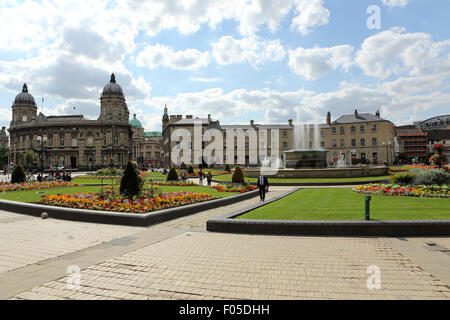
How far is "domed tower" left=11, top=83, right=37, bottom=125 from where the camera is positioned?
106575 millimetres

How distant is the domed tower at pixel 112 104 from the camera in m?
94.6

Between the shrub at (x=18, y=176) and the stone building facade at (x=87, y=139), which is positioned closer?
the shrub at (x=18, y=176)

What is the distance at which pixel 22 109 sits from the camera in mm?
107062

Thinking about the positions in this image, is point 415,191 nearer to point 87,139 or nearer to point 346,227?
point 346,227

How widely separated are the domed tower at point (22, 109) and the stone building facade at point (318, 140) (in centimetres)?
5948

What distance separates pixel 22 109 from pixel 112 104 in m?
39.3

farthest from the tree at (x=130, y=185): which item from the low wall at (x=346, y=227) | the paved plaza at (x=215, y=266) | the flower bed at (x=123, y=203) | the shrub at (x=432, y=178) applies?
the shrub at (x=432, y=178)

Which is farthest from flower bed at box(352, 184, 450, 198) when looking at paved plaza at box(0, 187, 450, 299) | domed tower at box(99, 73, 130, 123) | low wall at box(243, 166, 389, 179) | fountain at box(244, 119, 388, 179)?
domed tower at box(99, 73, 130, 123)

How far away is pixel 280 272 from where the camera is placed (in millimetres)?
5570

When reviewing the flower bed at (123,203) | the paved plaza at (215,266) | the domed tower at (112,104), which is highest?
the domed tower at (112,104)

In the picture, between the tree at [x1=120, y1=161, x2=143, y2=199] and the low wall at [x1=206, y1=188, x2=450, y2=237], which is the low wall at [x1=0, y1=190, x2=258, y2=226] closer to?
the tree at [x1=120, y1=161, x2=143, y2=199]

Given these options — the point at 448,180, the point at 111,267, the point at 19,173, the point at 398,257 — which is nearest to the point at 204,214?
the point at 111,267

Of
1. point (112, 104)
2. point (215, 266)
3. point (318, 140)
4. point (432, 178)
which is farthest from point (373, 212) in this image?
point (112, 104)

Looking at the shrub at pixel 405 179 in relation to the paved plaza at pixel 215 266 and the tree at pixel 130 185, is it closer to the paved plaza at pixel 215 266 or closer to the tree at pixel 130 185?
the paved plaza at pixel 215 266
